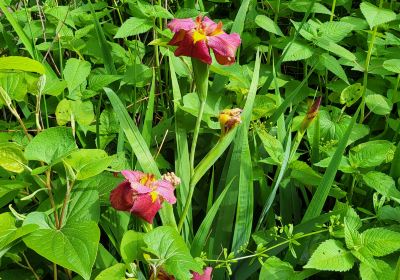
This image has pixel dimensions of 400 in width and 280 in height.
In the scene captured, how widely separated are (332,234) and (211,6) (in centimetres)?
109

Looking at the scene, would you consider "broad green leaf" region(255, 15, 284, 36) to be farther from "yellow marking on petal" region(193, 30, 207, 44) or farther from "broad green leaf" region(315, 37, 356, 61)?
"yellow marking on petal" region(193, 30, 207, 44)

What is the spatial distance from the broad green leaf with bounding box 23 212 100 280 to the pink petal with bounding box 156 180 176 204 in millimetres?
115

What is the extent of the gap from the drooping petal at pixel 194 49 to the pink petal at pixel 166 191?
215 millimetres

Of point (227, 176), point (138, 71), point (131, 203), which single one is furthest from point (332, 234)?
point (138, 71)

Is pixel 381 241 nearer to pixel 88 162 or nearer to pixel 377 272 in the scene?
pixel 377 272

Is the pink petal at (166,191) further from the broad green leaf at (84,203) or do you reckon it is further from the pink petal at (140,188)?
the broad green leaf at (84,203)

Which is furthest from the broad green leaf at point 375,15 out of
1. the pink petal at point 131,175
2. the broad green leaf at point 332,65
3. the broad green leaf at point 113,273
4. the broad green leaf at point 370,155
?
the broad green leaf at point 113,273

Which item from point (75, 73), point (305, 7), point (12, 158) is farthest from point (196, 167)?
point (305, 7)

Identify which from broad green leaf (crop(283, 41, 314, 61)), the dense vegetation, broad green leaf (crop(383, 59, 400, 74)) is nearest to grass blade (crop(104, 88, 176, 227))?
the dense vegetation

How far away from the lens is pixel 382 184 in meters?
1.08

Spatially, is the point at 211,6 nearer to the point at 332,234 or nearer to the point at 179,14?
the point at 179,14

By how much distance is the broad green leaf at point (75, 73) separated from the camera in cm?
129

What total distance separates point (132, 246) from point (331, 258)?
0.34 meters

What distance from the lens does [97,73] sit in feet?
4.84
